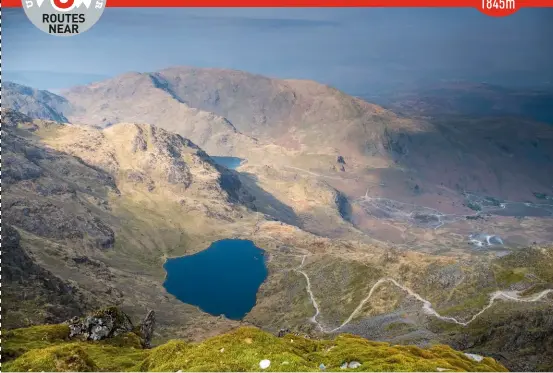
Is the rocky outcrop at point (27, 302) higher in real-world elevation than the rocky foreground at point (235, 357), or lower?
lower

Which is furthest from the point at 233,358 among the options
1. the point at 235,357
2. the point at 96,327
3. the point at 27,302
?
the point at 27,302

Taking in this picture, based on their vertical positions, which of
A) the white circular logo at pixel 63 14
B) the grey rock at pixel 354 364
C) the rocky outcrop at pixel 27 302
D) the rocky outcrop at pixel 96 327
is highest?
the white circular logo at pixel 63 14

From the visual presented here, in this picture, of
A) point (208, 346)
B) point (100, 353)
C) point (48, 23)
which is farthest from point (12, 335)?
point (48, 23)

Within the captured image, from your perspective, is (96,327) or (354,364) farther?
(96,327)

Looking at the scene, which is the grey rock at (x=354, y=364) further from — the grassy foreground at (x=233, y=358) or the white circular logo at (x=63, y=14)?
the white circular logo at (x=63, y=14)

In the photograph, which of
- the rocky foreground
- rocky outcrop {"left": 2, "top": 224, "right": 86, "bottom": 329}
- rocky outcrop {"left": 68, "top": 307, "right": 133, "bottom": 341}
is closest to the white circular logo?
the rocky foreground

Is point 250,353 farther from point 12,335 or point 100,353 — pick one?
point 12,335

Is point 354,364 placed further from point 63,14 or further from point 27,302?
point 27,302

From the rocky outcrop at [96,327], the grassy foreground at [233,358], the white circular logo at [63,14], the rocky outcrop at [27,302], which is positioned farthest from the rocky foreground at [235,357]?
the rocky outcrop at [27,302]

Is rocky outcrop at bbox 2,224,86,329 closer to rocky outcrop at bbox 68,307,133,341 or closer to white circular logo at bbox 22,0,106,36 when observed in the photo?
rocky outcrop at bbox 68,307,133,341

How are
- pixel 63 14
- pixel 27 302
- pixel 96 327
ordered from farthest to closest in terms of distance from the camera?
pixel 27 302
pixel 96 327
pixel 63 14

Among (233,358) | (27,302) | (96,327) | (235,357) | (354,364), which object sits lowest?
(27,302)
